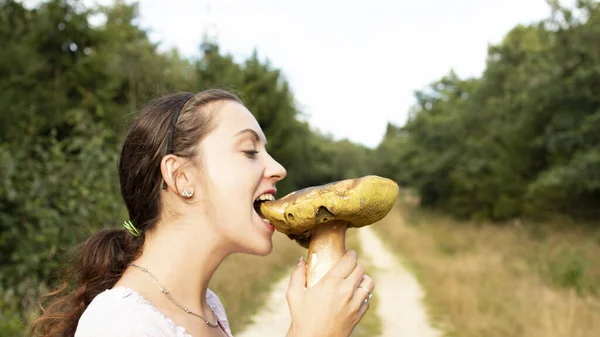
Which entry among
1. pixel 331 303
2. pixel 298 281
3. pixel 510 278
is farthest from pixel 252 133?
pixel 510 278

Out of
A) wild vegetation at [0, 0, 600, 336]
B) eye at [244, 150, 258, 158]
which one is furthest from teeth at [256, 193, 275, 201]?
wild vegetation at [0, 0, 600, 336]

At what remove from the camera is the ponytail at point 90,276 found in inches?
65.9

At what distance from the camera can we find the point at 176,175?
1.59m

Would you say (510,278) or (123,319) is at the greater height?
(510,278)

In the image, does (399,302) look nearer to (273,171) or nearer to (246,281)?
(246,281)

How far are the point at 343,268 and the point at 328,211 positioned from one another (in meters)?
0.17

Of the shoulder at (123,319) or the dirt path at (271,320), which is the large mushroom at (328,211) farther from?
the dirt path at (271,320)

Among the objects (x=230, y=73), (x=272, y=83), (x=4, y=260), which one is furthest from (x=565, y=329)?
(x=272, y=83)

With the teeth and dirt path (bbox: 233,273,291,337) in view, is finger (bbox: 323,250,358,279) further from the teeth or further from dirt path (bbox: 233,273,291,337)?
dirt path (bbox: 233,273,291,337)

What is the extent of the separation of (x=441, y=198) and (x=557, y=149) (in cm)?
1589

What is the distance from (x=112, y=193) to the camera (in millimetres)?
5605

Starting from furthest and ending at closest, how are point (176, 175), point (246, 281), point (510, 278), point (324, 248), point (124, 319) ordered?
point (510, 278) < point (246, 281) < point (176, 175) < point (324, 248) < point (124, 319)

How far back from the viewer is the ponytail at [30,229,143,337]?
1.67 metres

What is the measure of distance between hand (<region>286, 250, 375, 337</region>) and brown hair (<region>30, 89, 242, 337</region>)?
58cm
